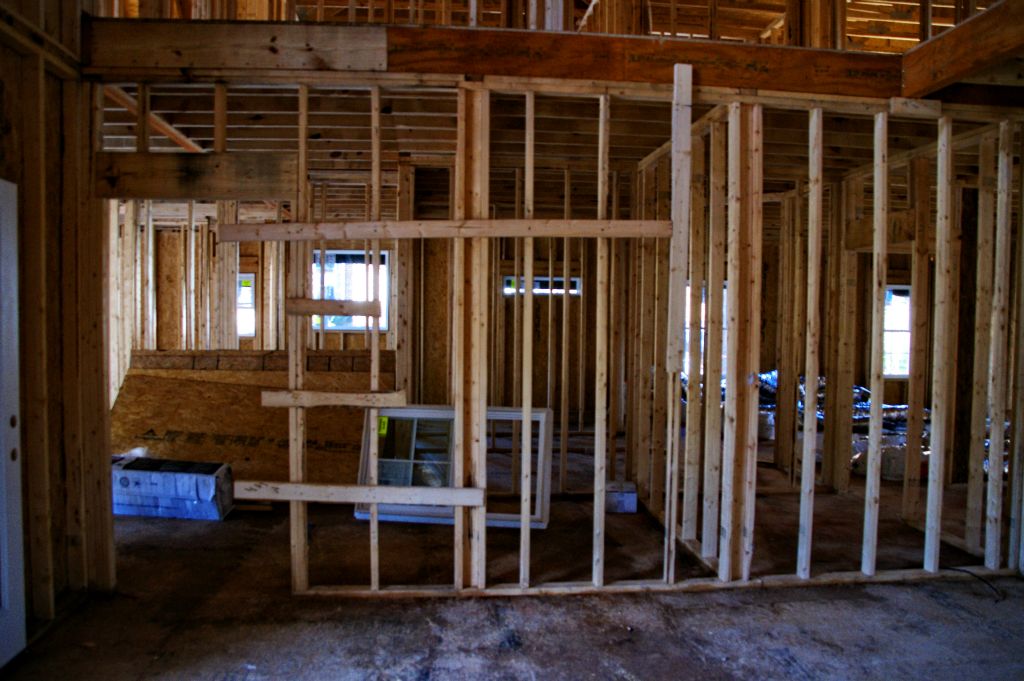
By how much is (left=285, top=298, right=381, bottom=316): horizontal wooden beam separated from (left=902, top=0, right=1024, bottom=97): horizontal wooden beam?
357cm

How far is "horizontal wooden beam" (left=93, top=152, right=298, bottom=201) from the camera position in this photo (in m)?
3.51

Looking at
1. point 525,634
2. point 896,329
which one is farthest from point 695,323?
point 896,329

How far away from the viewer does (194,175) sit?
11.6 feet

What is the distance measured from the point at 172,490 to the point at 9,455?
2.24m

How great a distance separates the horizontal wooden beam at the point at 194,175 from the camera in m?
3.51

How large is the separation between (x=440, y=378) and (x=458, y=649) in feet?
20.7

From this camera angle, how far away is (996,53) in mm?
3303

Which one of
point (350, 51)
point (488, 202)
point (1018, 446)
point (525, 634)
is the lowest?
point (525, 634)

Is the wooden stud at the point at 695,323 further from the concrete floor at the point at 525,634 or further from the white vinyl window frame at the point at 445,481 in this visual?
the white vinyl window frame at the point at 445,481

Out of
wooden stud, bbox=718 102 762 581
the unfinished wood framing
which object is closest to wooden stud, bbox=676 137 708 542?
the unfinished wood framing

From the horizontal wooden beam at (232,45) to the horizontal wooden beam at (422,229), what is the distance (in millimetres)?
923

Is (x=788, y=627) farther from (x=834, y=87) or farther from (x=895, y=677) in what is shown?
(x=834, y=87)

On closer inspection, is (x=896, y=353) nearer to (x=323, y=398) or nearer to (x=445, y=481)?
(x=445, y=481)

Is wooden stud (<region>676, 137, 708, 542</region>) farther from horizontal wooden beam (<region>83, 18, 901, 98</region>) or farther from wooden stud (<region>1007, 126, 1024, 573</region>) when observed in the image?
wooden stud (<region>1007, 126, 1024, 573</region>)
